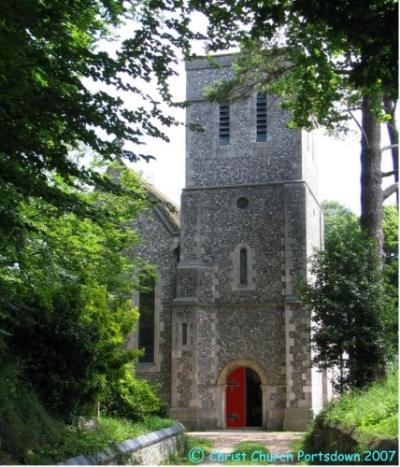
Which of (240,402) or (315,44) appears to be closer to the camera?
(315,44)

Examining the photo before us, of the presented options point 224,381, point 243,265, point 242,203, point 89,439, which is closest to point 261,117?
point 242,203

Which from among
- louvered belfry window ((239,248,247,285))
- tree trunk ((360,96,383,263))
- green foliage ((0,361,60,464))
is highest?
tree trunk ((360,96,383,263))

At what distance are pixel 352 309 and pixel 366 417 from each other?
6958 millimetres

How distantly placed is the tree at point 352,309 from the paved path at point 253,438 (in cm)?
225

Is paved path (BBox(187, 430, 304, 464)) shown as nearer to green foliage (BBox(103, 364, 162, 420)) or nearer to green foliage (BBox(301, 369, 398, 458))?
green foliage (BBox(301, 369, 398, 458))

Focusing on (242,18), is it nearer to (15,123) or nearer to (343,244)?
(15,123)

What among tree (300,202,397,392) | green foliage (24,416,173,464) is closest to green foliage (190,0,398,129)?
tree (300,202,397,392)

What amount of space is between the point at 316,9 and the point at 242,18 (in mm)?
3509

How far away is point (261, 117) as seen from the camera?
2684cm

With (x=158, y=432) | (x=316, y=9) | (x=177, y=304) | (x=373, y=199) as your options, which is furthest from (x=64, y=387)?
(x=177, y=304)

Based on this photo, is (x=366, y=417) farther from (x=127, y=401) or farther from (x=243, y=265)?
(x=243, y=265)

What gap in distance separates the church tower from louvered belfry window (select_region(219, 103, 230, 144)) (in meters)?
A: 0.05

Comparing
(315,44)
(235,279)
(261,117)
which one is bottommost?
(235,279)

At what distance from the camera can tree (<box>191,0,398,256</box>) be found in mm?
6449
